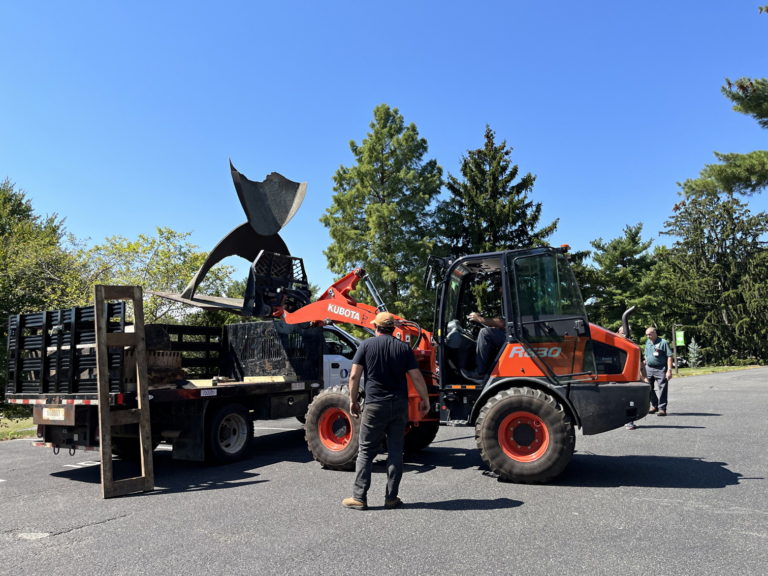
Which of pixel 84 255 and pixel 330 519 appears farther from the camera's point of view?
pixel 84 255

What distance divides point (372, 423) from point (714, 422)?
8.59 metres

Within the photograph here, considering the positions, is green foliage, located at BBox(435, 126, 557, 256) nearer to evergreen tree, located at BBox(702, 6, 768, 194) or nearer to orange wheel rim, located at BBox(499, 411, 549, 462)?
evergreen tree, located at BBox(702, 6, 768, 194)

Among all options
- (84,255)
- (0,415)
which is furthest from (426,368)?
(84,255)

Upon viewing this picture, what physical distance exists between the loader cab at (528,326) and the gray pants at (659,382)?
591 cm

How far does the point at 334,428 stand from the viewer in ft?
24.5

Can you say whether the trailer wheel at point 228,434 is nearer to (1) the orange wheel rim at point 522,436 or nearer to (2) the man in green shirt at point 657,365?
(1) the orange wheel rim at point 522,436

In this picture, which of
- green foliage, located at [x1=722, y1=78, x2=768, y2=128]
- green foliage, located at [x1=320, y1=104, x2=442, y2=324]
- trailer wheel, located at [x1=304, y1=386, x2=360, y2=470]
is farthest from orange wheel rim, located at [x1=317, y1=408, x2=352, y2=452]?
green foliage, located at [x1=320, y1=104, x2=442, y2=324]

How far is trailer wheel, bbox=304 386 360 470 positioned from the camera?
7160mm

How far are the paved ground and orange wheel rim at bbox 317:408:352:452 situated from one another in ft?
1.30

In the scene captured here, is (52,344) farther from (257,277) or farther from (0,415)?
(0,415)

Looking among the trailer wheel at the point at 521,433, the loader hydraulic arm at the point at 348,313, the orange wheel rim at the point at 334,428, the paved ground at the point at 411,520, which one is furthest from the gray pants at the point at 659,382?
the orange wheel rim at the point at 334,428

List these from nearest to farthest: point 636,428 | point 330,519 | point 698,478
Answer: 1. point 330,519
2. point 698,478
3. point 636,428

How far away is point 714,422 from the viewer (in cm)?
1094

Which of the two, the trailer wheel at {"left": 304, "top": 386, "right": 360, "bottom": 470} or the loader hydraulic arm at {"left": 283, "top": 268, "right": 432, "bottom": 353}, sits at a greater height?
the loader hydraulic arm at {"left": 283, "top": 268, "right": 432, "bottom": 353}
